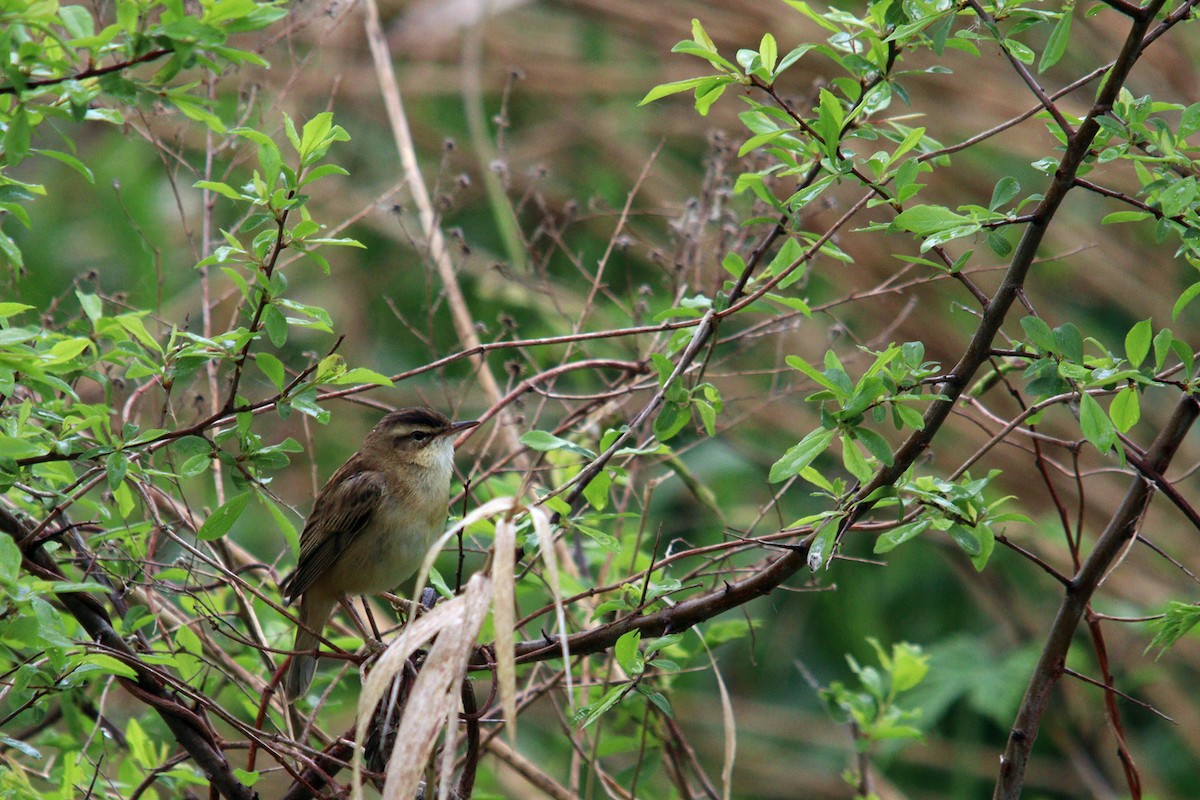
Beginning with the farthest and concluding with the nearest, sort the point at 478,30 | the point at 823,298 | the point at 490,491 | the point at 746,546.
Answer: the point at 823,298, the point at 478,30, the point at 490,491, the point at 746,546

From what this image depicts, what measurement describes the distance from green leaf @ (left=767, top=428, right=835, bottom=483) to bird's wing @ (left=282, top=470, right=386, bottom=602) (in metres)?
2.14

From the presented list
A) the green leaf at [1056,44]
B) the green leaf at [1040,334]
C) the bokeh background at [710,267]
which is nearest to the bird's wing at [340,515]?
the bokeh background at [710,267]

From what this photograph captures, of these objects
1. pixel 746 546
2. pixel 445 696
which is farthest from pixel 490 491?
pixel 445 696

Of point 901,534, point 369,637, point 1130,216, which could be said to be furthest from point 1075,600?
point 369,637

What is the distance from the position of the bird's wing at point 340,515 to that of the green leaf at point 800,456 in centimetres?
214

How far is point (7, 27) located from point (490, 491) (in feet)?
6.47

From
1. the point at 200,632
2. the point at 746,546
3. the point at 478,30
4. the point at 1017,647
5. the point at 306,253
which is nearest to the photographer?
the point at 306,253

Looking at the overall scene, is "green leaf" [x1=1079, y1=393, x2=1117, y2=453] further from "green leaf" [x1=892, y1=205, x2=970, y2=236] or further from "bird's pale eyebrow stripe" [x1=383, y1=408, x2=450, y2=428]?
"bird's pale eyebrow stripe" [x1=383, y1=408, x2=450, y2=428]

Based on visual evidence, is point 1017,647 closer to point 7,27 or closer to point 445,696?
point 445,696

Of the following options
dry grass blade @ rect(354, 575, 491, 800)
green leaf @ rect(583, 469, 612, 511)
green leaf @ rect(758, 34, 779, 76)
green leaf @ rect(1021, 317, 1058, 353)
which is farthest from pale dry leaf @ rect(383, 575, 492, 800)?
green leaf @ rect(758, 34, 779, 76)

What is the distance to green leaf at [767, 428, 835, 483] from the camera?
214cm

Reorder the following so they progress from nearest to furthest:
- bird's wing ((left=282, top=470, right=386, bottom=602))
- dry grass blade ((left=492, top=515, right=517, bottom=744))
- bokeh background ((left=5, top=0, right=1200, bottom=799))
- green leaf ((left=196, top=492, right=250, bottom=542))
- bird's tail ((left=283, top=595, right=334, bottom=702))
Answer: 1. dry grass blade ((left=492, top=515, right=517, bottom=744))
2. green leaf ((left=196, top=492, right=250, bottom=542))
3. bird's tail ((left=283, top=595, right=334, bottom=702))
4. bird's wing ((left=282, top=470, right=386, bottom=602))
5. bokeh background ((left=5, top=0, right=1200, bottom=799))

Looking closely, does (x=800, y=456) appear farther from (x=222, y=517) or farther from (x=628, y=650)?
(x=222, y=517)

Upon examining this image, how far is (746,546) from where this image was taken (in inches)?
101
